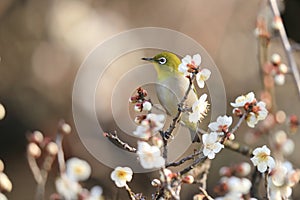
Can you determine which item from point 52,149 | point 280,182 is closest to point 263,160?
point 280,182

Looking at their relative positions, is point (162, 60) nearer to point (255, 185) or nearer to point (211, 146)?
point (255, 185)

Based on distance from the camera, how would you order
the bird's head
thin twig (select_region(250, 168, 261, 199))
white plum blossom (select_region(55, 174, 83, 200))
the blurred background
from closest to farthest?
1. white plum blossom (select_region(55, 174, 83, 200))
2. thin twig (select_region(250, 168, 261, 199))
3. the bird's head
4. the blurred background

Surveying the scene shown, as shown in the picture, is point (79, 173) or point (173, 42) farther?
point (173, 42)

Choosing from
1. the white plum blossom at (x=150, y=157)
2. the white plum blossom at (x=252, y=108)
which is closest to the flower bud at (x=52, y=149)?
the white plum blossom at (x=150, y=157)

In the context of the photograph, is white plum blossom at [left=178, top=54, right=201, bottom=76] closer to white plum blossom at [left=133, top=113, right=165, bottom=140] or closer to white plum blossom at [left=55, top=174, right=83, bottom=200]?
white plum blossom at [left=133, top=113, right=165, bottom=140]

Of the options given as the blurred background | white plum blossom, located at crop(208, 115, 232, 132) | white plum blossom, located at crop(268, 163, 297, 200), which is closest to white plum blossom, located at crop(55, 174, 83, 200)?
white plum blossom, located at crop(208, 115, 232, 132)

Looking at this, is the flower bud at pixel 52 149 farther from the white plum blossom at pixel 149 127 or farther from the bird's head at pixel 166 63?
the bird's head at pixel 166 63

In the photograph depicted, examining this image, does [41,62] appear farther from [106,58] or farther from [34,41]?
[106,58]

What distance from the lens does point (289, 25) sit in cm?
317

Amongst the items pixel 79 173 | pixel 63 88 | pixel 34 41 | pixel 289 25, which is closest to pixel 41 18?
pixel 34 41

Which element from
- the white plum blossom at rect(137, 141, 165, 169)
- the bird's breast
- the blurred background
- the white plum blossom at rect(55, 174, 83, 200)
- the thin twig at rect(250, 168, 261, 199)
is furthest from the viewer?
the blurred background

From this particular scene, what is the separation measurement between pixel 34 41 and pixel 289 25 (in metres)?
1.89

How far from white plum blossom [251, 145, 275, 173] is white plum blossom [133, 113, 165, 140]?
0.22 meters

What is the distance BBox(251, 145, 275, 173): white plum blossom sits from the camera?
3.56ft
